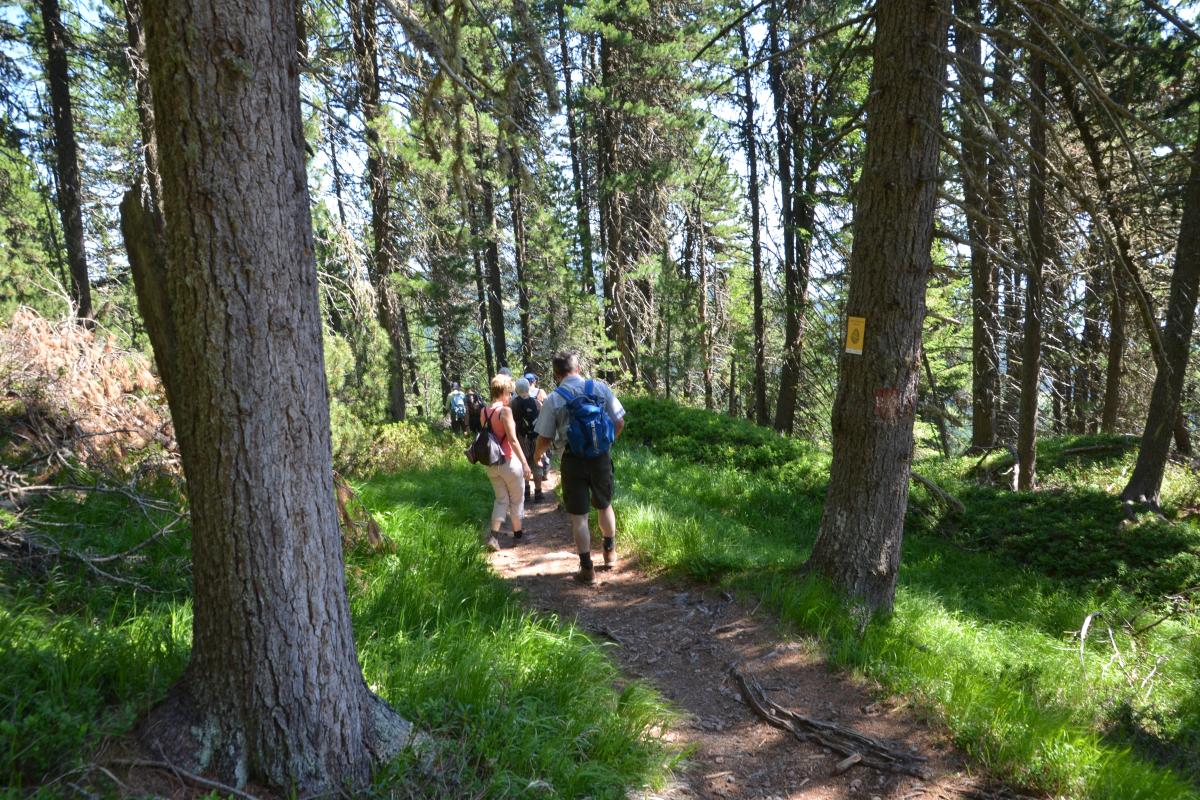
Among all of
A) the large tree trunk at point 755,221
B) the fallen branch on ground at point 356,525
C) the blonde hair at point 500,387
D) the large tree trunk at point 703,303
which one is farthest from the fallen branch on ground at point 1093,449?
the fallen branch on ground at point 356,525

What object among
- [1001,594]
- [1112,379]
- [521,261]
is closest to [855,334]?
[1001,594]

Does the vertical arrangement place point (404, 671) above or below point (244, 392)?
below

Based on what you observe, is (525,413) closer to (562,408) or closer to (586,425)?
(562,408)

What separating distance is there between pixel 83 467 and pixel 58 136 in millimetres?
10708

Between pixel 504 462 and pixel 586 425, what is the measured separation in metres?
1.39

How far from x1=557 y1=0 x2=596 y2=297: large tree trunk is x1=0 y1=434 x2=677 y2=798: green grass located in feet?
48.0

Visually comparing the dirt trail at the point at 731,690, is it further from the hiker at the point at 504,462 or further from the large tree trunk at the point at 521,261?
the large tree trunk at the point at 521,261

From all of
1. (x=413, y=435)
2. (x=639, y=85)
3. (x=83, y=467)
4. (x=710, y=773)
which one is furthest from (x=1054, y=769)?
(x=639, y=85)

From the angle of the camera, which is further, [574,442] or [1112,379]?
[1112,379]

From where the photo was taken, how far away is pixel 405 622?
391cm

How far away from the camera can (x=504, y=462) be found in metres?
6.53

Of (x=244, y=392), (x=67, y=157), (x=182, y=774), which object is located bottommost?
(x=182, y=774)

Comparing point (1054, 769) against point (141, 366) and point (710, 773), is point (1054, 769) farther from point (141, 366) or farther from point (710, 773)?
point (141, 366)

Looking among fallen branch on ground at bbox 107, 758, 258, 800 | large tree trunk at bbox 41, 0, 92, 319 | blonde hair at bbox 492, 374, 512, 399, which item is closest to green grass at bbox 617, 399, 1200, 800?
blonde hair at bbox 492, 374, 512, 399
